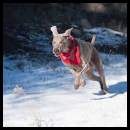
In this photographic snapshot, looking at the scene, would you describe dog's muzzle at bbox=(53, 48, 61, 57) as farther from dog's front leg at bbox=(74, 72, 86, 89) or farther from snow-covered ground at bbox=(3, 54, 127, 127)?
dog's front leg at bbox=(74, 72, 86, 89)

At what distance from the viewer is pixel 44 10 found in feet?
29.2

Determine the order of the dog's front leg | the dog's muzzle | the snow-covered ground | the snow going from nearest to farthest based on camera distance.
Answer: the snow-covered ground → the dog's muzzle → the dog's front leg → the snow

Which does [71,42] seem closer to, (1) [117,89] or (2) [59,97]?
(2) [59,97]

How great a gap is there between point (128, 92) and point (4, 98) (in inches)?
54.1

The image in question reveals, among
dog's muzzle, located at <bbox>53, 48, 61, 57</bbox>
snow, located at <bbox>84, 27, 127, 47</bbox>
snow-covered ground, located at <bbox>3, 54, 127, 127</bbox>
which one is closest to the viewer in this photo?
snow-covered ground, located at <bbox>3, 54, 127, 127</bbox>

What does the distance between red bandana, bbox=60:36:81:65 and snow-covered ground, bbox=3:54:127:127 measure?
0.12 metres

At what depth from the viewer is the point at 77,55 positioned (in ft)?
28.5

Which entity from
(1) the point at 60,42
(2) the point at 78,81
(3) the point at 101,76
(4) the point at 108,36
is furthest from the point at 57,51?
(4) the point at 108,36

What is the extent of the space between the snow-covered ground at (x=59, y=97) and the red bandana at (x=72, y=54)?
0.39 ft

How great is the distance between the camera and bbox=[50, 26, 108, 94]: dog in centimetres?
864

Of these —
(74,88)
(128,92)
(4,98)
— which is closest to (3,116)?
(4,98)

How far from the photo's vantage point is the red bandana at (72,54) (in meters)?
8.65

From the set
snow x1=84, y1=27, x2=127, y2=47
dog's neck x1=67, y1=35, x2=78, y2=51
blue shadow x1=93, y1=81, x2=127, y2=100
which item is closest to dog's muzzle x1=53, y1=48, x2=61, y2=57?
dog's neck x1=67, y1=35, x2=78, y2=51

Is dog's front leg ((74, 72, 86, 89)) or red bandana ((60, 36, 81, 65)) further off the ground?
red bandana ((60, 36, 81, 65))
